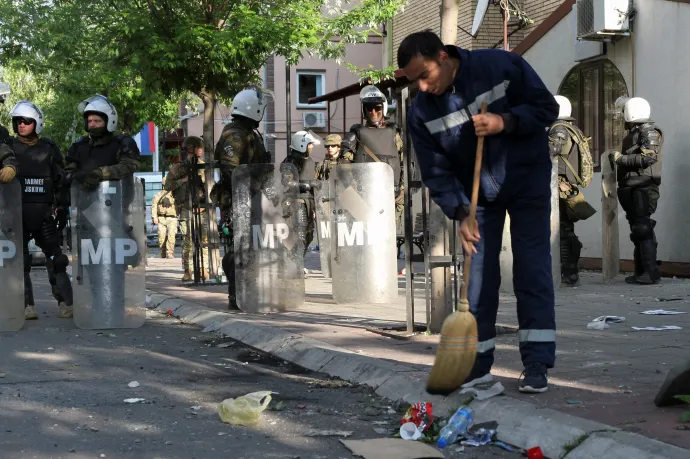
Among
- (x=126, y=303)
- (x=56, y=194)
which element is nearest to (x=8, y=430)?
(x=126, y=303)

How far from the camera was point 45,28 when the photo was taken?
19859 mm

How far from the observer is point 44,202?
11352mm

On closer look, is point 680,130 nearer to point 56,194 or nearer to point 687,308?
point 687,308

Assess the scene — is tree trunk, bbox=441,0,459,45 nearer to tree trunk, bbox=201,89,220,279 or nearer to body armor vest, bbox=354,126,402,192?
body armor vest, bbox=354,126,402,192

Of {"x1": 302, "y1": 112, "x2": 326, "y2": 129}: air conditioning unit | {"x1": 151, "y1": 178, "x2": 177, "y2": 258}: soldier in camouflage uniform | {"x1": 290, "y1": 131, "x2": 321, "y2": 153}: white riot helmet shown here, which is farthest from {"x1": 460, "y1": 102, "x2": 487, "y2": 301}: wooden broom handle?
{"x1": 302, "y1": 112, "x2": 326, "y2": 129}: air conditioning unit

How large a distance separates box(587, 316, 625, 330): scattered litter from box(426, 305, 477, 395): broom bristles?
3227mm

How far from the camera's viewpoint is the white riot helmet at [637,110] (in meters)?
13.5

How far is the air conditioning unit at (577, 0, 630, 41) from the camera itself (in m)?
15.6

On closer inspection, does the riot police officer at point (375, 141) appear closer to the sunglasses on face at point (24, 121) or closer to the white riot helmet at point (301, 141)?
the white riot helmet at point (301, 141)

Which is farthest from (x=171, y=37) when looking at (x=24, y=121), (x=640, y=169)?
(x=640, y=169)

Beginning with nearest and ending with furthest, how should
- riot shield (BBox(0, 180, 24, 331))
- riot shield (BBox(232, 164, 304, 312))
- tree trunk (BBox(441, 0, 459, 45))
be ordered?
1. tree trunk (BBox(441, 0, 459, 45))
2. riot shield (BBox(0, 180, 24, 331))
3. riot shield (BBox(232, 164, 304, 312))

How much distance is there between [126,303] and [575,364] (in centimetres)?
490

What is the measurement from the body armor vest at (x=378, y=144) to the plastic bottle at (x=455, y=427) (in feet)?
25.2

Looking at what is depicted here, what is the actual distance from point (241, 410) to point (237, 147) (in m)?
6.38
